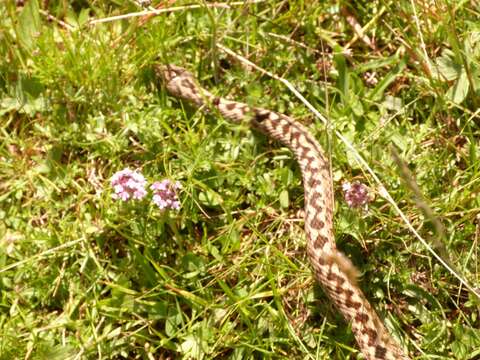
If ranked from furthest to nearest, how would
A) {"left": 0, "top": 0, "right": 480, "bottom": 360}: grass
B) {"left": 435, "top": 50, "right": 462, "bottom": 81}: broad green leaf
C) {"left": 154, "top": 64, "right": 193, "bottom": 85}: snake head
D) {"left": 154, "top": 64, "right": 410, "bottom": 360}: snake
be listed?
{"left": 154, "top": 64, "right": 193, "bottom": 85}: snake head → {"left": 435, "top": 50, "right": 462, "bottom": 81}: broad green leaf → {"left": 0, "top": 0, "right": 480, "bottom": 360}: grass → {"left": 154, "top": 64, "right": 410, "bottom": 360}: snake

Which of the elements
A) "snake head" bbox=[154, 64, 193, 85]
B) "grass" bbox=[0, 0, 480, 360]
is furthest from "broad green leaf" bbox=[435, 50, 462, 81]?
"snake head" bbox=[154, 64, 193, 85]

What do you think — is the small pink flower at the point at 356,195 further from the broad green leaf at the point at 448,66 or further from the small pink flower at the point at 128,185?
the small pink flower at the point at 128,185

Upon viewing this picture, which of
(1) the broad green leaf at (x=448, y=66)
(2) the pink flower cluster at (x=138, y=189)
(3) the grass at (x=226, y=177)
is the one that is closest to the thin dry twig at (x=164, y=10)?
(3) the grass at (x=226, y=177)

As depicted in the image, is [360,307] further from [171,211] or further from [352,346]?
[171,211]

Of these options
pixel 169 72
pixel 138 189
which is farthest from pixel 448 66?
pixel 138 189

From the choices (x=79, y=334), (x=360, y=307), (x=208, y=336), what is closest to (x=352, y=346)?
(x=360, y=307)

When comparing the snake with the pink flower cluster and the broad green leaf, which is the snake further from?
the broad green leaf

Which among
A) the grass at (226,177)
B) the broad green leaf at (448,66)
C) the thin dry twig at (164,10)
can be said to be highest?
the thin dry twig at (164,10)

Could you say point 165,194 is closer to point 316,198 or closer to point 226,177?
point 226,177
